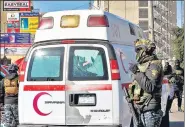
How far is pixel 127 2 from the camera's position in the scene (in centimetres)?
12756

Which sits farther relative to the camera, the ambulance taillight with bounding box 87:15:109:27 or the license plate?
the ambulance taillight with bounding box 87:15:109:27

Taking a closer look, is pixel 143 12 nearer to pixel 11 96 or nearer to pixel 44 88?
pixel 11 96

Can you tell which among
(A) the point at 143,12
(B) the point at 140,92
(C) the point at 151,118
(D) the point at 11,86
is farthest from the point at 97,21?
(A) the point at 143,12

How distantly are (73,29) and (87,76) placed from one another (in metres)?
0.84

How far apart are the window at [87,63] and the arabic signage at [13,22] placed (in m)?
39.0

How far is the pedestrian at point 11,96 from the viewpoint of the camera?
892cm

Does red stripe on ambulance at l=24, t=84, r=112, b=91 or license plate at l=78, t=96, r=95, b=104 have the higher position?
red stripe on ambulance at l=24, t=84, r=112, b=91

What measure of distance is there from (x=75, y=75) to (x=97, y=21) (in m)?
0.94

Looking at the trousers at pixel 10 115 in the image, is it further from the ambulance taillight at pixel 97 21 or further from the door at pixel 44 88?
the ambulance taillight at pixel 97 21

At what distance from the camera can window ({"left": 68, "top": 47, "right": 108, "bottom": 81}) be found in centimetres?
705

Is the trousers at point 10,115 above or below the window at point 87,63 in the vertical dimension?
below

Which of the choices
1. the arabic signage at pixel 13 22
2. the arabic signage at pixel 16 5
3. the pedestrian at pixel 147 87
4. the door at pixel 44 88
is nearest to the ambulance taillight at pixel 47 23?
the door at pixel 44 88

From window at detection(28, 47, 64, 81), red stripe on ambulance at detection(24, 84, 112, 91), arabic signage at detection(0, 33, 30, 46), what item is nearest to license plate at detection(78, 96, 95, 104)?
red stripe on ambulance at detection(24, 84, 112, 91)

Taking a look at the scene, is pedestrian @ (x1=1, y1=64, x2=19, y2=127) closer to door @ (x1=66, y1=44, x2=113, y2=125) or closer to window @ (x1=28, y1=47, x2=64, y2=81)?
window @ (x1=28, y1=47, x2=64, y2=81)
